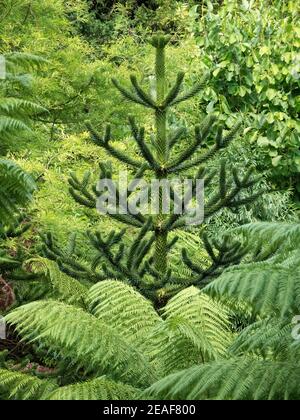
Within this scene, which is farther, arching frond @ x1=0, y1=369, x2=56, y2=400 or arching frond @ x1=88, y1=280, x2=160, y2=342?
arching frond @ x1=88, y1=280, x2=160, y2=342

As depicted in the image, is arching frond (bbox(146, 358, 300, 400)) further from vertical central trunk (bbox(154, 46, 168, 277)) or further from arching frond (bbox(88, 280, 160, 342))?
vertical central trunk (bbox(154, 46, 168, 277))

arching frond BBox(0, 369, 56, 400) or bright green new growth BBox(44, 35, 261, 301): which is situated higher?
bright green new growth BBox(44, 35, 261, 301)

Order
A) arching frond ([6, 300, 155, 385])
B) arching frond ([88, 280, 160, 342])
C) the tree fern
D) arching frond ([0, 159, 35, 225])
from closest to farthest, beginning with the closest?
the tree fern → arching frond ([6, 300, 155, 385]) → arching frond ([88, 280, 160, 342]) → arching frond ([0, 159, 35, 225])

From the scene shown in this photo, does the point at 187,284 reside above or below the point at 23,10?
below

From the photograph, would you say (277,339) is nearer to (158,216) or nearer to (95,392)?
(95,392)

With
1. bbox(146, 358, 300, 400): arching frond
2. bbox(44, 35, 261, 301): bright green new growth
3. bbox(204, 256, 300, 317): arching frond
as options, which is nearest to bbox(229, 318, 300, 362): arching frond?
bbox(146, 358, 300, 400): arching frond

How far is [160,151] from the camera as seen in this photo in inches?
178

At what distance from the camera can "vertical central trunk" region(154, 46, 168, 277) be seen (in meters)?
4.46

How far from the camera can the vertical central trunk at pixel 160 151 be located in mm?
4461

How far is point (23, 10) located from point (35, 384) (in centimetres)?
427

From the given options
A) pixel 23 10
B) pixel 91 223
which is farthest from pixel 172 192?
pixel 23 10

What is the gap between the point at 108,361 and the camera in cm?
277
